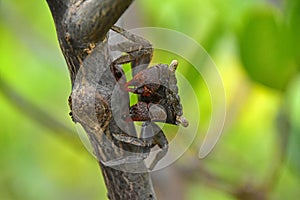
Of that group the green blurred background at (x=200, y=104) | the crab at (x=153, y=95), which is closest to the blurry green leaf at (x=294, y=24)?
the green blurred background at (x=200, y=104)

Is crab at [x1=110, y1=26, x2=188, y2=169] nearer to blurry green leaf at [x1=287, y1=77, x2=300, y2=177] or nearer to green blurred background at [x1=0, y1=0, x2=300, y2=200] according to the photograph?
green blurred background at [x1=0, y1=0, x2=300, y2=200]

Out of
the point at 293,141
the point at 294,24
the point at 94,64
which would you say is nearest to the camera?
the point at 94,64

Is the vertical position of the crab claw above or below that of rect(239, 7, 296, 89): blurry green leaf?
below

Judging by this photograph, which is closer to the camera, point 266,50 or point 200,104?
point 266,50

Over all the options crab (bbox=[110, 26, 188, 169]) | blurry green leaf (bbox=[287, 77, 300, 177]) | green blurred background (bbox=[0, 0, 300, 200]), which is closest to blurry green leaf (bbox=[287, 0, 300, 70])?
green blurred background (bbox=[0, 0, 300, 200])

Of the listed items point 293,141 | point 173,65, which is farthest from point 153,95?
point 293,141

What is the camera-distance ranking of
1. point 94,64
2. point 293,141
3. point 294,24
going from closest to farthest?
point 94,64, point 294,24, point 293,141

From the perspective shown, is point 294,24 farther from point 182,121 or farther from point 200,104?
point 182,121
